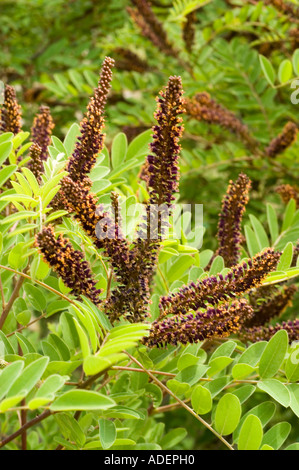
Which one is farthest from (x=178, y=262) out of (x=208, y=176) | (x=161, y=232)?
(x=208, y=176)

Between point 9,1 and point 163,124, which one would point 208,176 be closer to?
point 9,1

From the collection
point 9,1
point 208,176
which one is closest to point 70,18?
point 9,1

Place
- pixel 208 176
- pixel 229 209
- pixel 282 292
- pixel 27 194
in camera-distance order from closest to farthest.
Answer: pixel 27 194
pixel 229 209
pixel 282 292
pixel 208 176

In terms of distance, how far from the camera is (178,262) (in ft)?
3.39

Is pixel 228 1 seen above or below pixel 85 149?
above

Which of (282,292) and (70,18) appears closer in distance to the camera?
(282,292)

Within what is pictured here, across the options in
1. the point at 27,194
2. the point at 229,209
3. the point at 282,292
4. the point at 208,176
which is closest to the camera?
the point at 27,194

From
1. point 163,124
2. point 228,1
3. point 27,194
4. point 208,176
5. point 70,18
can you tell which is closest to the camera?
point 163,124

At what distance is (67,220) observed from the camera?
0.83m

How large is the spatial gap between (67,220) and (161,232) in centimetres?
15

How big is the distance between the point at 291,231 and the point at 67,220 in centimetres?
59
